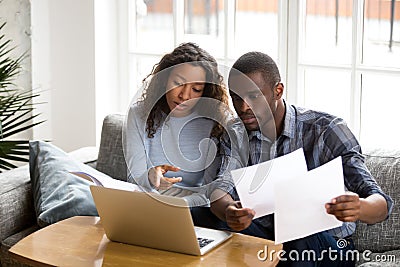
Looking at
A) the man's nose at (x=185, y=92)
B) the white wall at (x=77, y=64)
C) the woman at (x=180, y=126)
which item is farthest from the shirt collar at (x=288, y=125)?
the white wall at (x=77, y=64)

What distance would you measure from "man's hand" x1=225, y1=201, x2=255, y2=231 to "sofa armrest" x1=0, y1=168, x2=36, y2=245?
957 millimetres

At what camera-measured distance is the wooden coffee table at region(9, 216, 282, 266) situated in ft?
6.37

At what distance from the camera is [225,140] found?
83.7 inches

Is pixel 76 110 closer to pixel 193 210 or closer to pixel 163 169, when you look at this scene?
pixel 193 210

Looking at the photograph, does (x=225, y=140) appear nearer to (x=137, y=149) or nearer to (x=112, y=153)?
(x=137, y=149)

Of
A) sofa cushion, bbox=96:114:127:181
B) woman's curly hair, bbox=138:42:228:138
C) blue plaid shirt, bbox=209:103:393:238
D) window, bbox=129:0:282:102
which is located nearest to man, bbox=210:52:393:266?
blue plaid shirt, bbox=209:103:393:238

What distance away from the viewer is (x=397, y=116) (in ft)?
10.1

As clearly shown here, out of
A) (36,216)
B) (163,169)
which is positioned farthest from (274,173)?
(36,216)

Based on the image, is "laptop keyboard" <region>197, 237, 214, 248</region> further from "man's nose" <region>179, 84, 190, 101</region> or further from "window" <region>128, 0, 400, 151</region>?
"window" <region>128, 0, 400, 151</region>

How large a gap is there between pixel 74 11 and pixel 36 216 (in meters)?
1.27

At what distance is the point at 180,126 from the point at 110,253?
39 cm

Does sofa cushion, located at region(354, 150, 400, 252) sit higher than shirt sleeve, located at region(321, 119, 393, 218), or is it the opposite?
shirt sleeve, located at region(321, 119, 393, 218)

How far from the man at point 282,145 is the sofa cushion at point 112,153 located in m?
0.76

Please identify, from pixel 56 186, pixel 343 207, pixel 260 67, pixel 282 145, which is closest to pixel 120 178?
pixel 56 186
